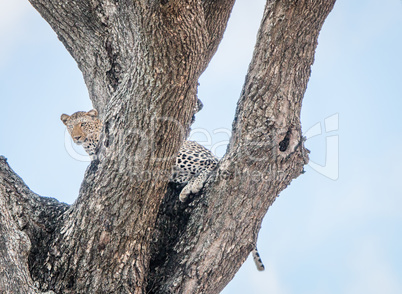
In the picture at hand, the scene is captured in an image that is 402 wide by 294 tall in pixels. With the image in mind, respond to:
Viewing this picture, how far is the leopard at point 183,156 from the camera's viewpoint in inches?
180

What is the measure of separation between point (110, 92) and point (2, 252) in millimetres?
2104

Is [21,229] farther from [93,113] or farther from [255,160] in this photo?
[93,113]

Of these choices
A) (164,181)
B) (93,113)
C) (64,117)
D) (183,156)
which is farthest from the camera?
(64,117)

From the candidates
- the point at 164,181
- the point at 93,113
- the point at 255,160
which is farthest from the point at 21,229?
the point at 93,113

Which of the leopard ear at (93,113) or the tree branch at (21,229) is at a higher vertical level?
the leopard ear at (93,113)

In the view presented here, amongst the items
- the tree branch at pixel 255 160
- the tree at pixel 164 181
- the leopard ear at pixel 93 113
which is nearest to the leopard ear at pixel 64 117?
the leopard ear at pixel 93 113

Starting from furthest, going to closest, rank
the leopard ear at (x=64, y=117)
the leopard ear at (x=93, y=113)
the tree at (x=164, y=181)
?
the leopard ear at (x=64, y=117) < the leopard ear at (x=93, y=113) < the tree at (x=164, y=181)

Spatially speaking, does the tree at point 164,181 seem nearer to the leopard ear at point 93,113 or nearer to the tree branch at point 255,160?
the tree branch at point 255,160

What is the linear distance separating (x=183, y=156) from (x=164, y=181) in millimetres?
1501

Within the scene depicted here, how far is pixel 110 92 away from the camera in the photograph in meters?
5.52

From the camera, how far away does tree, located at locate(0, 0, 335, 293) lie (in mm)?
3916

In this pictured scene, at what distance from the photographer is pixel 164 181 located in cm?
408

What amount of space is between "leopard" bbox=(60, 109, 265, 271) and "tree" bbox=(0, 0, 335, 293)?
210 mm

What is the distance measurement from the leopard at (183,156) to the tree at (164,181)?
210 millimetres
